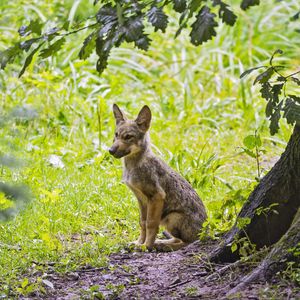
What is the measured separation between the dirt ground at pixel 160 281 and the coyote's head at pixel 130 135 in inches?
35.6

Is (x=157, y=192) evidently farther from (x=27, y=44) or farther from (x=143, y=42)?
(x=27, y=44)

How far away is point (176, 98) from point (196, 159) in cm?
224

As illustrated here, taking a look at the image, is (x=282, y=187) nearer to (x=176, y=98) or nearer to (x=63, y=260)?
(x=63, y=260)

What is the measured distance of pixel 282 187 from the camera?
4859 mm

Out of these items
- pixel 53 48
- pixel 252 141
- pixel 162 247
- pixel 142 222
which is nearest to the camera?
pixel 53 48

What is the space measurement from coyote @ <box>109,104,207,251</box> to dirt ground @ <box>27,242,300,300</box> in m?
0.44

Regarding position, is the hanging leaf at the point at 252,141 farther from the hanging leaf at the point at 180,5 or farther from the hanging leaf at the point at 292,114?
the hanging leaf at the point at 180,5

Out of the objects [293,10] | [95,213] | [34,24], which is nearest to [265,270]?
[34,24]

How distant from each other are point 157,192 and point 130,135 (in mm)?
534

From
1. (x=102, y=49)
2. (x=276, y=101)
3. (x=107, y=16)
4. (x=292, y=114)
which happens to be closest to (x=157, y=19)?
(x=107, y=16)

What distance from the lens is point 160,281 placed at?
4941 mm

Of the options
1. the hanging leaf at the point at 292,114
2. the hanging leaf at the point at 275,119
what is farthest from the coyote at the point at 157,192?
the hanging leaf at the point at 292,114

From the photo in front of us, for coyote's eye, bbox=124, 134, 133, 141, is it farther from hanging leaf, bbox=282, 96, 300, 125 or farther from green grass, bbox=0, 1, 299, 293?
hanging leaf, bbox=282, 96, 300, 125

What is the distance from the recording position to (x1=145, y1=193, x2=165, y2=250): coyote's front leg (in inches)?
235
